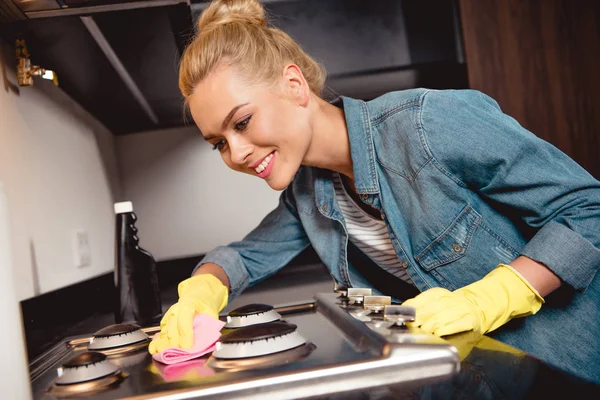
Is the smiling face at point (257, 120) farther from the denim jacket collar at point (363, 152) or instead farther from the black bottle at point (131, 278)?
the black bottle at point (131, 278)

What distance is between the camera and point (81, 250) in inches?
59.5

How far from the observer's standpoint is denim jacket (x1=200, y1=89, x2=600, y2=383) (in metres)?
0.88

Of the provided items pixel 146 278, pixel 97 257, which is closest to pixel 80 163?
pixel 97 257

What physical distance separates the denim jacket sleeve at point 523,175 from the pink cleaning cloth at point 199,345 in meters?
0.43

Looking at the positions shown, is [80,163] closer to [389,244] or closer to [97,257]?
[97,257]

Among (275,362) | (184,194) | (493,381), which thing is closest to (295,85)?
(275,362)

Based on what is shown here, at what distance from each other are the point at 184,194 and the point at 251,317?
4.64ft

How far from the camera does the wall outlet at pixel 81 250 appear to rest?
1.47 m

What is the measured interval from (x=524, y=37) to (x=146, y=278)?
1.28 metres

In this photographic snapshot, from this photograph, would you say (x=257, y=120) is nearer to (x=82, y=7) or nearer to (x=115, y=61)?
(x=82, y=7)

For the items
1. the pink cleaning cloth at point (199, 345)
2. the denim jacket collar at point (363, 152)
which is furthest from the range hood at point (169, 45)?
the pink cleaning cloth at point (199, 345)

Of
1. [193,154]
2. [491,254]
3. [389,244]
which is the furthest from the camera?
[193,154]

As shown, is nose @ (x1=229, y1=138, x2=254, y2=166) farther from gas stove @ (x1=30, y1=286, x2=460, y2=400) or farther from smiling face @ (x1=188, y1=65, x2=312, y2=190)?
gas stove @ (x1=30, y1=286, x2=460, y2=400)

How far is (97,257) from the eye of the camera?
1.69m
